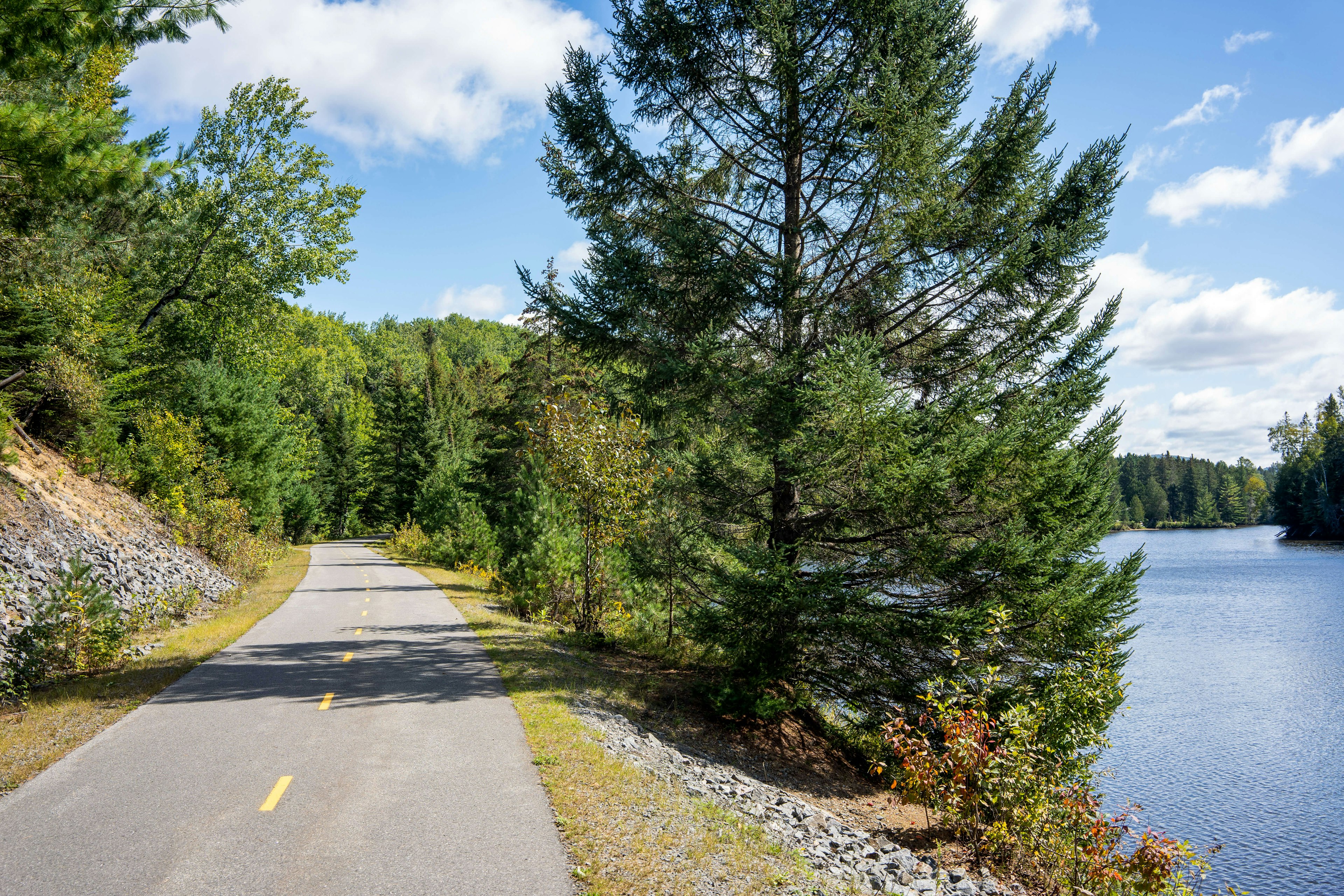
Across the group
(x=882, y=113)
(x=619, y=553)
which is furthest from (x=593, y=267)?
(x=619, y=553)

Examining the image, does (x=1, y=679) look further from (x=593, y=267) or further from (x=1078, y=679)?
(x=1078, y=679)

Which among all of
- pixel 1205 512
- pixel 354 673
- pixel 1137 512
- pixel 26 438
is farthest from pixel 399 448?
pixel 1205 512

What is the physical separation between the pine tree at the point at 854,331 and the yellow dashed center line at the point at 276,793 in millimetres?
5832

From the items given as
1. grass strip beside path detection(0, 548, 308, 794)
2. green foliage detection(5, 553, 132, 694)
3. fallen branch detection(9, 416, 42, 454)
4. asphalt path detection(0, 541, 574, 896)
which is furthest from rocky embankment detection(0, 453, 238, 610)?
asphalt path detection(0, 541, 574, 896)

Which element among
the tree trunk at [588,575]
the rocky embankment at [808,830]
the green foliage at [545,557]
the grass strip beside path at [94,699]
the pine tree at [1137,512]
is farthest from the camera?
the pine tree at [1137,512]

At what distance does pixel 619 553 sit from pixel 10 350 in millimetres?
15175

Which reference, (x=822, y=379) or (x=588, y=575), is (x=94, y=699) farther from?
(x=822, y=379)

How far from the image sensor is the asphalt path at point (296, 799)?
4.98 meters

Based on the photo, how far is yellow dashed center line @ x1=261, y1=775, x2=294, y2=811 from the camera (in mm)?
6062

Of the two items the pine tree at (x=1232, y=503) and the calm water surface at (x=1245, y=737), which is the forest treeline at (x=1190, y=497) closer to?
the pine tree at (x=1232, y=503)

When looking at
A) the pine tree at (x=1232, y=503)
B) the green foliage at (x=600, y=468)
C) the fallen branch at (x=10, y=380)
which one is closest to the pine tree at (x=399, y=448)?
the fallen branch at (x=10, y=380)

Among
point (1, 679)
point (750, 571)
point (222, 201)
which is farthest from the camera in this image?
point (222, 201)

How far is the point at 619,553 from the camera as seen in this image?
17.8 meters

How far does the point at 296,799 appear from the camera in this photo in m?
6.26
